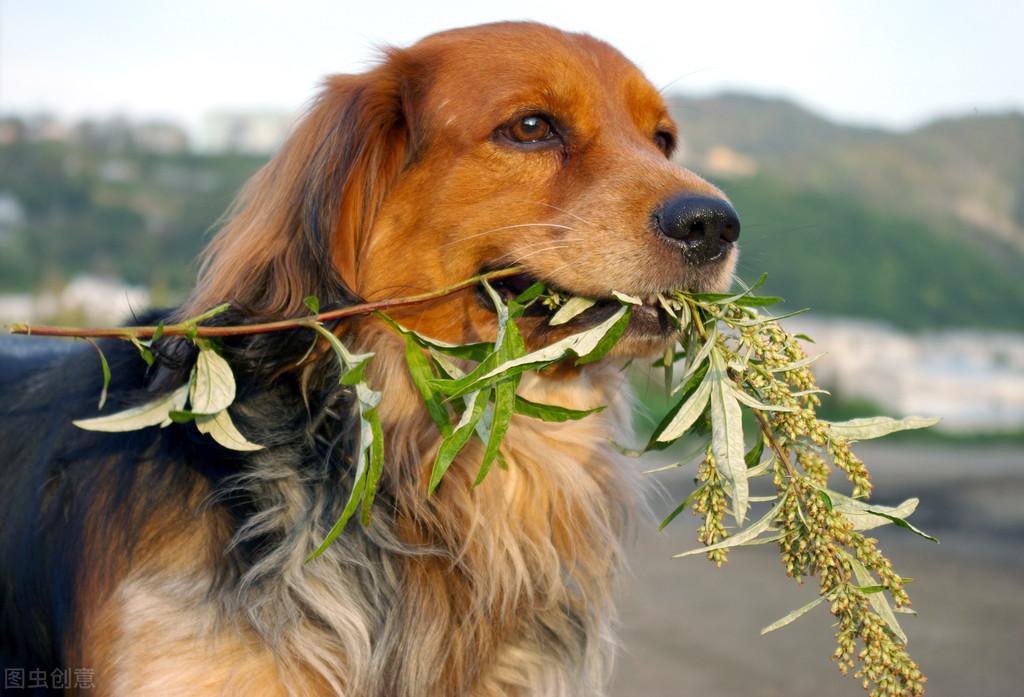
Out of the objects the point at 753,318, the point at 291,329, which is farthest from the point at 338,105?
the point at 753,318

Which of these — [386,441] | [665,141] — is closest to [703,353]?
[386,441]

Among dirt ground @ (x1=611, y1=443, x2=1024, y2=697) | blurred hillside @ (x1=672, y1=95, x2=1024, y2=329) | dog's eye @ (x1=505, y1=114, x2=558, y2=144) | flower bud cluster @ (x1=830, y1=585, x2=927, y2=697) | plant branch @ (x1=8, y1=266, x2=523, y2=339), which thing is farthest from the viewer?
blurred hillside @ (x1=672, y1=95, x2=1024, y2=329)

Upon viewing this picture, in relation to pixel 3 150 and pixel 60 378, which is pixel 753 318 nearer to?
pixel 60 378

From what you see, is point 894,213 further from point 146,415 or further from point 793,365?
point 146,415

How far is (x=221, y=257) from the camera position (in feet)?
11.1

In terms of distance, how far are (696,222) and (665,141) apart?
112 centimetres

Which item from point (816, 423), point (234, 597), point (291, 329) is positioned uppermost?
point (816, 423)

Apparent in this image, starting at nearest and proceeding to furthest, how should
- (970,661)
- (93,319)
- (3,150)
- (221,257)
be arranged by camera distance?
(221,257), (970,661), (93,319), (3,150)

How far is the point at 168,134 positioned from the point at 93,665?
157 feet

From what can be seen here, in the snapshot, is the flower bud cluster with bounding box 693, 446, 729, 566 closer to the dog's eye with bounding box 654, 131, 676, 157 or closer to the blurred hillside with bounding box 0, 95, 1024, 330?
the dog's eye with bounding box 654, 131, 676, 157

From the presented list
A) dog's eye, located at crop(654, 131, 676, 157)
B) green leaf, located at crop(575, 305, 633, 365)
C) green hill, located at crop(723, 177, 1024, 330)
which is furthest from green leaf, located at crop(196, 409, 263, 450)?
green hill, located at crop(723, 177, 1024, 330)

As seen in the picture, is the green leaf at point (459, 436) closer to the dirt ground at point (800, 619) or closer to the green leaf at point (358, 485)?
the green leaf at point (358, 485)

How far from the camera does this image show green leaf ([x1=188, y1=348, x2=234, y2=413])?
275cm

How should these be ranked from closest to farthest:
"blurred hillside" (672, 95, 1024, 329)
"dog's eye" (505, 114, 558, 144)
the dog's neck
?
the dog's neck < "dog's eye" (505, 114, 558, 144) < "blurred hillside" (672, 95, 1024, 329)
